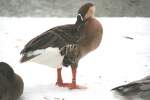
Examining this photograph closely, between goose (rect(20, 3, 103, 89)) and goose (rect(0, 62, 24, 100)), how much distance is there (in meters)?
0.26

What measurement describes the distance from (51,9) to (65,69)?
16.4ft

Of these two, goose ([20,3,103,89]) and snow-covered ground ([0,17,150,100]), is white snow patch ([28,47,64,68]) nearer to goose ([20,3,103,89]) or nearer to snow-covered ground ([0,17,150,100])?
goose ([20,3,103,89])

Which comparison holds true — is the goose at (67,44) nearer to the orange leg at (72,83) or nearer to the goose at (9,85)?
the orange leg at (72,83)

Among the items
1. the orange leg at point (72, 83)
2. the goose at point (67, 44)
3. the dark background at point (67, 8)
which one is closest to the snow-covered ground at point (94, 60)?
the orange leg at point (72, 83)

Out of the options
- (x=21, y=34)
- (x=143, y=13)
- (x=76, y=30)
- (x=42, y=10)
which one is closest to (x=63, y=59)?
(x=76, y=30)

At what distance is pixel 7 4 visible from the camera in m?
11.5

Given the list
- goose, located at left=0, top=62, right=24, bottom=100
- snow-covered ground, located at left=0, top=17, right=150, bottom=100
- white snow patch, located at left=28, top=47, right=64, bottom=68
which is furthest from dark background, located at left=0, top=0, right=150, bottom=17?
goose, located at left=0, top=62, right=24, bottom=100

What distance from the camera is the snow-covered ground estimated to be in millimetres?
5602

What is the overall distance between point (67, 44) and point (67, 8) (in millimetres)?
5953

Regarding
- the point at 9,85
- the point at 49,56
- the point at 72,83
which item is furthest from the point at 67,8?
the point at 9,85

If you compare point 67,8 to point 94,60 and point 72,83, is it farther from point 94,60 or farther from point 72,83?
point 72,83

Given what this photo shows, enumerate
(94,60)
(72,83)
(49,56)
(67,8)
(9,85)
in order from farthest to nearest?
(67,8), (94,60), (72,83), (49,56), (9,85)

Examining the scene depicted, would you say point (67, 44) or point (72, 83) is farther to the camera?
point (72, 83)

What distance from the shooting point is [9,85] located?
5191 millimetres
